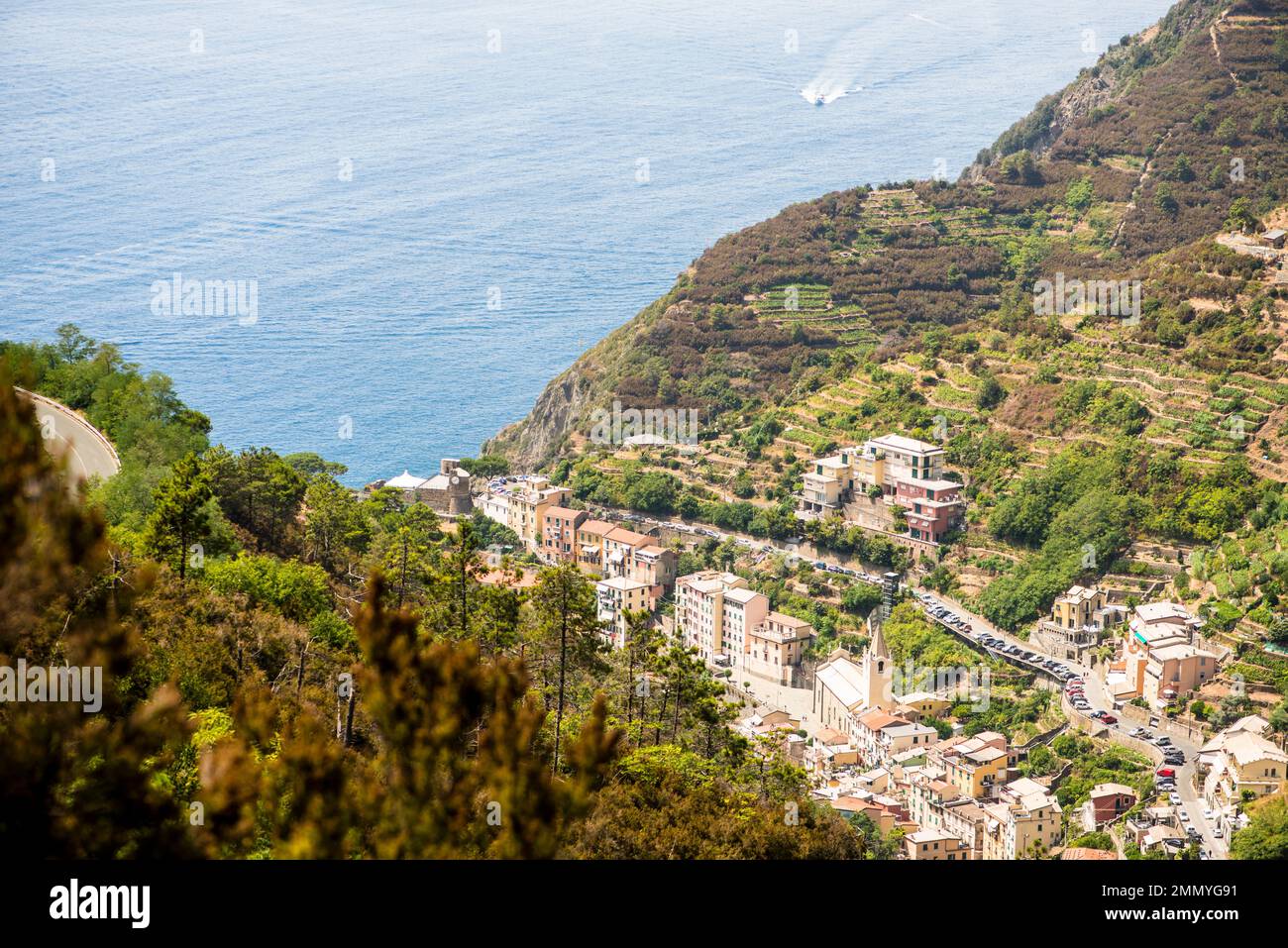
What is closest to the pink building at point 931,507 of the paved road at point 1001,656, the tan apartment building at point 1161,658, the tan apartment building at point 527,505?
the paved road at point 1001,656

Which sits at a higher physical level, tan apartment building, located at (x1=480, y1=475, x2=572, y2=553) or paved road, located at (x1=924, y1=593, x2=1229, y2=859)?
tan apartment building, located at (x1=480, y1=475, x2=572, y2=553)

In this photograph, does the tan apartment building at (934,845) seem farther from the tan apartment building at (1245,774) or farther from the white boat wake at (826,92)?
the white boat wake at (826,92)

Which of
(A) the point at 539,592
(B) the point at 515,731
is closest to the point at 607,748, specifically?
(B) the point at 515,731

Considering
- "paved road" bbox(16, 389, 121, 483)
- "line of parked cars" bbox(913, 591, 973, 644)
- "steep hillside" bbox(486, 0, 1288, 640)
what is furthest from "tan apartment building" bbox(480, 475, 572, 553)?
"paved road" bbox(16, 389, 121, 483)

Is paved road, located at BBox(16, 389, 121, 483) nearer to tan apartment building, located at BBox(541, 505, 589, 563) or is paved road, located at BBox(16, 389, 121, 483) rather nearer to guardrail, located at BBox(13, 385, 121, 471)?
guardrail, located at BBox(13, 385, 121, 471)

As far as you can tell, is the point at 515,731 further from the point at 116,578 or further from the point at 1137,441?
the point at 1137,441
